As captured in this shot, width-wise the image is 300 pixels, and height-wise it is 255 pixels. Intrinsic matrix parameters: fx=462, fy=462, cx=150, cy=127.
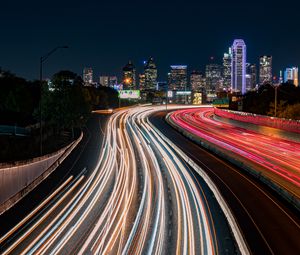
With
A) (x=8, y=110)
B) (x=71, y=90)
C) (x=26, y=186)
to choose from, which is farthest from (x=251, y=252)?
(x=8, y=110)

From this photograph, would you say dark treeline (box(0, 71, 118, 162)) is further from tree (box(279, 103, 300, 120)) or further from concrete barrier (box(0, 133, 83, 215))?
tree (box(279, 103, 300, 120))

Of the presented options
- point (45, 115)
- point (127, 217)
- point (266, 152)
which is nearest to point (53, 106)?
point (45, 115)

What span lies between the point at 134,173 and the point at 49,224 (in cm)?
1550

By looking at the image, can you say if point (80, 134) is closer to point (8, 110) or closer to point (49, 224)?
point (8, 110)

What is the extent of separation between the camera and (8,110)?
7881 centimetres

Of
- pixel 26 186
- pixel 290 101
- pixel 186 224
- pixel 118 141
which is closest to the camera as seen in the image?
pixel 186 224

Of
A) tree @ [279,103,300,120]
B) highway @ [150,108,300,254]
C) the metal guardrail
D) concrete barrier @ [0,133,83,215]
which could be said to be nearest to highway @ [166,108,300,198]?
highway @ [150,108,300,254]

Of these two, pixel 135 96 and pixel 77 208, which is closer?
pixel 77 208

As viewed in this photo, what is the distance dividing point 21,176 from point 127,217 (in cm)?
1060

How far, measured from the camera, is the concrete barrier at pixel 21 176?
1095 inches

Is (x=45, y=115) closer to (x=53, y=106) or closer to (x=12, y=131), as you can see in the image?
(x=53, y=106)

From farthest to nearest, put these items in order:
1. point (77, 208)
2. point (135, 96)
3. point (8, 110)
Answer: point (135, 96) → point (8, 110) → point (77, 208)

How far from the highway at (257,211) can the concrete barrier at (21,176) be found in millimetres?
13036

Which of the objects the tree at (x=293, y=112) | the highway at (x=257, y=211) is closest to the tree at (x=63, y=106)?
the highway at (x=257, y=211)
